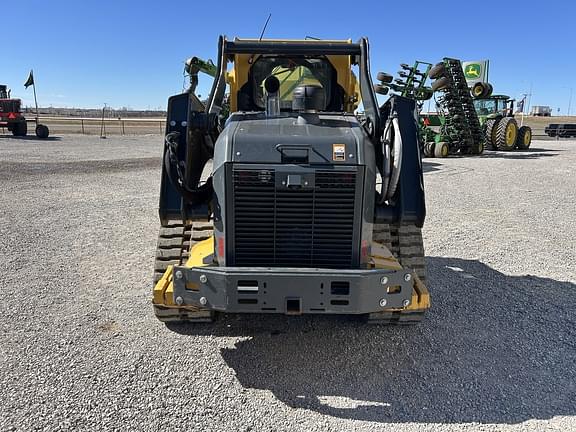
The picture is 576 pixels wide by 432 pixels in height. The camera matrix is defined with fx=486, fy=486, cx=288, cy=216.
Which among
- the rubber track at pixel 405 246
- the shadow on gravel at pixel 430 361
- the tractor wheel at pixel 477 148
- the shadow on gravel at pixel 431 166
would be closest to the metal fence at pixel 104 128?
the shadow on gravel at pixel 431 166

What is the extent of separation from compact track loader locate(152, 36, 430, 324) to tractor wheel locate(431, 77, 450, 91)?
14.8m

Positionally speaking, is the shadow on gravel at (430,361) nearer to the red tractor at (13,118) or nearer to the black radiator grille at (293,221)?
the black radiator grille at (293,221)

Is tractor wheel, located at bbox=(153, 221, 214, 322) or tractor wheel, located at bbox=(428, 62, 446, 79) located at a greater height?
tractor wheel, located at bbox=(428, 62, 446, 79)

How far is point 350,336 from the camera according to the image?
13.4 ft

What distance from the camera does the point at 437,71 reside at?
18781 millimetres

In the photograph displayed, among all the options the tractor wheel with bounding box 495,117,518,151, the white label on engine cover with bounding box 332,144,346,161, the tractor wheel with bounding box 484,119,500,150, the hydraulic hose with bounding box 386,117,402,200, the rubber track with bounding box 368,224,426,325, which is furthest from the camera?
the tractor wheel with bounding box 484,119,500,150

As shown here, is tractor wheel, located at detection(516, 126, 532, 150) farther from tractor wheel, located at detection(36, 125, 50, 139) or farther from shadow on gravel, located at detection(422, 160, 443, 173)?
tractor wheel, located at detection(36, 125, 50, 139)

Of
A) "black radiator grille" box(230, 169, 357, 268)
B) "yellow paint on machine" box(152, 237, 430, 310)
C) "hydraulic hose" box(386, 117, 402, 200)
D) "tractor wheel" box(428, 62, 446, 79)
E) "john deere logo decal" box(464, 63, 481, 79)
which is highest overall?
"john deere logo decal" box(464, 63, 481, 79)

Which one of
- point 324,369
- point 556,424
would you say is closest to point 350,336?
point 324,369

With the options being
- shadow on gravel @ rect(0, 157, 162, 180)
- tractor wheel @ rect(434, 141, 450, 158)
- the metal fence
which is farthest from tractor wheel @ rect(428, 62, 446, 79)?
the metal fence

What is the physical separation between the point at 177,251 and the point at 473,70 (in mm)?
23849

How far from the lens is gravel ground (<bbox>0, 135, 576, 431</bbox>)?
3049mm

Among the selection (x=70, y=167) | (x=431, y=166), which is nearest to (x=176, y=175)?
(x=70, y=167)

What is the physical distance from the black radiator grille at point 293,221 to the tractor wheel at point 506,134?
21824 mm
